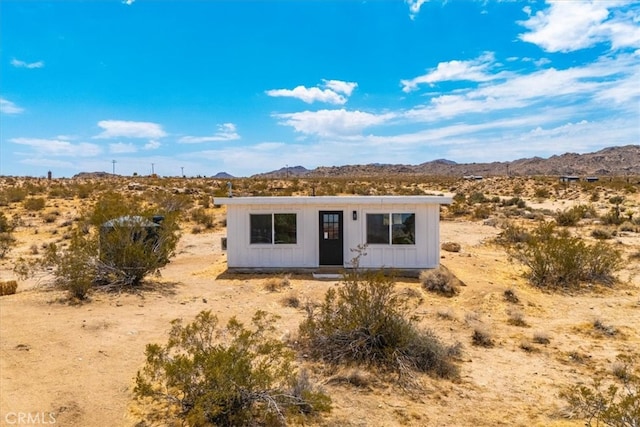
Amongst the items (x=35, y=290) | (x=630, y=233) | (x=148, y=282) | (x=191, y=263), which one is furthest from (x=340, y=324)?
(x=630, y=233)

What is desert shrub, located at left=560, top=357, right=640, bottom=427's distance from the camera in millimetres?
4848

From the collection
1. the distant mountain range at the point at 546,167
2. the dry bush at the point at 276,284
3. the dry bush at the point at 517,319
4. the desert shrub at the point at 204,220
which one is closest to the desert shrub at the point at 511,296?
the dry bush at the point at 517,319

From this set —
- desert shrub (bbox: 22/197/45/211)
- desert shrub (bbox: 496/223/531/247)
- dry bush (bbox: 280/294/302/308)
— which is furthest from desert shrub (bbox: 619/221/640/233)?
Answer: desert shrub (bbox: 22/197/45/211)

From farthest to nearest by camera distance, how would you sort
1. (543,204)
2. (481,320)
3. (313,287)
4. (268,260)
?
1. (543,204)
2. (268,260)
3. (313,287)
4. (481,320)

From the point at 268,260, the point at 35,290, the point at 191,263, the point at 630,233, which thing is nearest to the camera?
the point at 35,290

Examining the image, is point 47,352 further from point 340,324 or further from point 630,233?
point 630,233

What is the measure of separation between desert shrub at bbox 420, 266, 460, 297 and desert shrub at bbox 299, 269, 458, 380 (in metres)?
4.52

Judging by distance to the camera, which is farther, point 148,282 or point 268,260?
point 268,260

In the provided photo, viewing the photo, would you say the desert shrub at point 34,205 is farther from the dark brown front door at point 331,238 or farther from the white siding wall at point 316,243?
the dark brown front door at point 331,238

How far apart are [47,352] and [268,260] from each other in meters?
8.15

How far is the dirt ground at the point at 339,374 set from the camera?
6.14 m

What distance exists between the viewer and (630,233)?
22.5 meters

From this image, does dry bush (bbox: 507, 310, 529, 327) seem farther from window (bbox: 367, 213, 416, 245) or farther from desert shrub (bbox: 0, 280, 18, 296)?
desert shrub (bbox: 0, 280, 18, 296)
